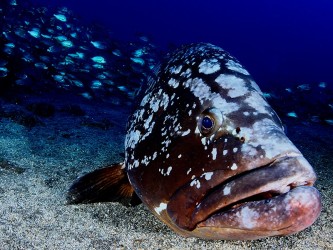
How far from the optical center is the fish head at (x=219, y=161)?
5.61 ft

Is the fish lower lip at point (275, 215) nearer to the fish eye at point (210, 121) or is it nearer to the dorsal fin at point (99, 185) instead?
the fish eye at point (210, 121)

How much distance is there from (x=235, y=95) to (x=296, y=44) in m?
130

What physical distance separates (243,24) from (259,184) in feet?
464

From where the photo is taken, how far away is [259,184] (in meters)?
1.69

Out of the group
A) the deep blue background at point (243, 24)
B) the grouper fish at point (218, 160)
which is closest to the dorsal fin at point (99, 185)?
the grouper fish at point (218, 160)

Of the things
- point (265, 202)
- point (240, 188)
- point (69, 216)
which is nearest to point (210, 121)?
point (240, 188)

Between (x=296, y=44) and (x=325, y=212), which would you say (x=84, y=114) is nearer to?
(x=325, y=212)

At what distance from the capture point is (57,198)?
136 inches

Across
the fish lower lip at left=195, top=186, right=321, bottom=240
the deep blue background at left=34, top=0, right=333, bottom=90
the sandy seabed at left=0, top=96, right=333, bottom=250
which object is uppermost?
the fish lower lip at left=195, top=186, right=321, bottom=240

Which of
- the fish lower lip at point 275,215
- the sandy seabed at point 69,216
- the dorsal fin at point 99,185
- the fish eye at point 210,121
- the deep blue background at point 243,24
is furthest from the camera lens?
the deep blue background at point 243,24

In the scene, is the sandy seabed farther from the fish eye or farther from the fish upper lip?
the fish eye

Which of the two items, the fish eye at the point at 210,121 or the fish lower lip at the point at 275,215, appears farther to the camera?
the fish eye at the point at 210,121

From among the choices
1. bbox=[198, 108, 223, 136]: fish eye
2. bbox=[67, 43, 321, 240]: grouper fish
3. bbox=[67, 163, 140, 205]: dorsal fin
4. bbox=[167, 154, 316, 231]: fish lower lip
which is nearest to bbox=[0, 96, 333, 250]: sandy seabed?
bbox=[67, 163, 140, 205]: dorsal fin

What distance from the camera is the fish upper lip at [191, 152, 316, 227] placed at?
169cm
